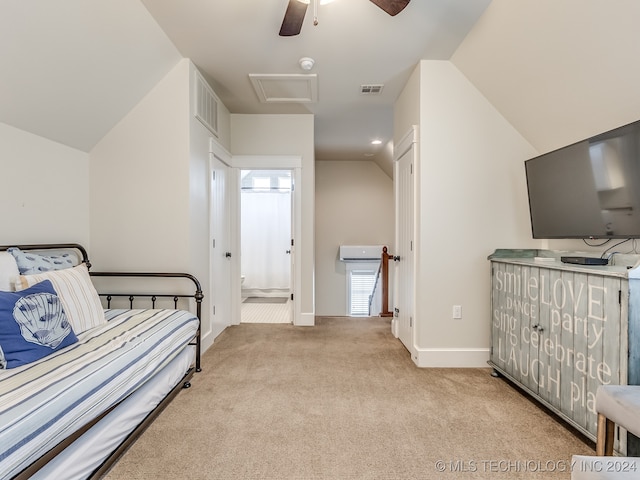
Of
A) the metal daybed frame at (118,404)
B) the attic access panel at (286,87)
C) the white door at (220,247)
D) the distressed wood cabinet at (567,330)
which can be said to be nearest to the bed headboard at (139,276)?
the metal daybed frame at (118,404)

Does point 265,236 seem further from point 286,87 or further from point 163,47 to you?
point 163,47

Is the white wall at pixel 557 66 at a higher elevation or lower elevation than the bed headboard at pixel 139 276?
higher

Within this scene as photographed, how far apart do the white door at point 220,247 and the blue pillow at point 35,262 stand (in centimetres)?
126

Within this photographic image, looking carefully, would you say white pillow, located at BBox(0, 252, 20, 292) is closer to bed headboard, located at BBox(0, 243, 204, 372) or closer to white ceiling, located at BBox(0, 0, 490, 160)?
bed headboard, located at BBox(0, 243, 204, 372)

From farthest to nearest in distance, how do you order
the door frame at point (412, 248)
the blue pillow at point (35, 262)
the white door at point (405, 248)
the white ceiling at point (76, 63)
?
the white door at point (405, 248) → the door frame at point (412, 248) → the blue pillow at point (35, 262) → the white ceiling at point (76, 63)

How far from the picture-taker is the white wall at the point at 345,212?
249 inches

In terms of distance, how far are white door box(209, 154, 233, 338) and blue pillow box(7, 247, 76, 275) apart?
126 centimetres

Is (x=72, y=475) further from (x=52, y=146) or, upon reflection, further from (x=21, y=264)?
(x=52, y=146)

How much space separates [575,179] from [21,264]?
348cm

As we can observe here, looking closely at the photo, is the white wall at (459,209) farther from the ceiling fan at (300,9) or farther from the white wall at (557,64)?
the ceiling fan at (300,9)

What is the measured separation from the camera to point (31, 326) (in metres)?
1.50

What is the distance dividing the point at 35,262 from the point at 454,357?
317 cm

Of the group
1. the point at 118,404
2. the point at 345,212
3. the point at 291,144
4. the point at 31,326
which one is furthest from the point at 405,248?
the point at 345,212

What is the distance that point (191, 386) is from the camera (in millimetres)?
2291
